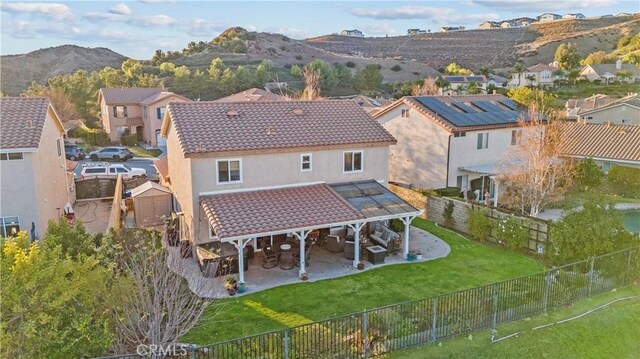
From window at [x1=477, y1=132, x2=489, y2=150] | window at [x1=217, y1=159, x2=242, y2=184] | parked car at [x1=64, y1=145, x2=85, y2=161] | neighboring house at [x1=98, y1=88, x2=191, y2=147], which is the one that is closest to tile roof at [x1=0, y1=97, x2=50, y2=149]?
window at [x1=217, y1=159, x2=242, y2=184]

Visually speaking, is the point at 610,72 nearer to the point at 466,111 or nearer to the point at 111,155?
the point at 466,111

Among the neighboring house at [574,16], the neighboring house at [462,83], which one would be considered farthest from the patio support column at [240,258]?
the neighboring house at [574,16]

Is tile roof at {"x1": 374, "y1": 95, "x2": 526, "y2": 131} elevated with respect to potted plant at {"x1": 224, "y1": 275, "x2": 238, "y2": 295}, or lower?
elevated

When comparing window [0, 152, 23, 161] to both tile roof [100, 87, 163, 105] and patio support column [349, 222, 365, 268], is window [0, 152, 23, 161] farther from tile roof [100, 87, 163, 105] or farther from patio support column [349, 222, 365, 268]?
tile roof [100, 87, 163, 105]

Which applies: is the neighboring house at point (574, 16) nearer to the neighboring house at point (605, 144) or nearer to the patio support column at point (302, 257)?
the neighboring house at point (605, 144)

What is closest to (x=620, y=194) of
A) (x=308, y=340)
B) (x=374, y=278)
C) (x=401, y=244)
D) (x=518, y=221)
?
→ (x=518, y=221)

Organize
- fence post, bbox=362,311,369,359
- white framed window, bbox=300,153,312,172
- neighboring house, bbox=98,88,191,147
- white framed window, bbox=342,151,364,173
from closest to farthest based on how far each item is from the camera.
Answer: fence post, bbox=362,311,369,359
white framed window, bbox=300,153,312,172
white framed window, bbox=342,151,364,173
neighboring house, bbox=98,88,191,147

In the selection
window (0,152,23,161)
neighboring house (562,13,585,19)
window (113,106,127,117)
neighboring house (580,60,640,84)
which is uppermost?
neighboring house (562,13,585,19)
